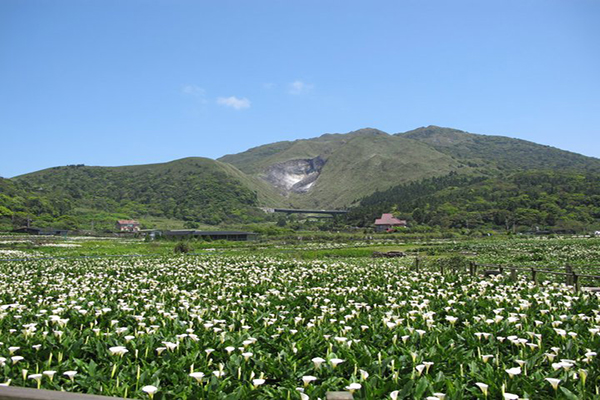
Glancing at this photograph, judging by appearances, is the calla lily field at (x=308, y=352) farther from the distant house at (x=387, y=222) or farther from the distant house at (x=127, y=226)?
the distant house at (x=127, y=226)

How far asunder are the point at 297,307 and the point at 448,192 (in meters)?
158

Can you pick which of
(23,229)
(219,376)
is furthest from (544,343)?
(23,229)

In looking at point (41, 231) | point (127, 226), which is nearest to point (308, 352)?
point (41, 231)

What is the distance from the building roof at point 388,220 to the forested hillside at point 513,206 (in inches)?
176

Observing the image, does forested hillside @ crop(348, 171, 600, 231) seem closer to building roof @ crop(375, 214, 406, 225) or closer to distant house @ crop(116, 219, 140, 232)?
building roof @ crop(375, 214, 406, 225)

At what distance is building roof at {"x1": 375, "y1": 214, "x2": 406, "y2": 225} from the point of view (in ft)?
430

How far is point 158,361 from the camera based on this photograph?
266 inches

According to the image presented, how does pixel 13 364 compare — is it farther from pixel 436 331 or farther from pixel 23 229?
pixel 23 229

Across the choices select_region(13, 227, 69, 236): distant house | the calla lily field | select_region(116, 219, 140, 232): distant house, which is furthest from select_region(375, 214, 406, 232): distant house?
the calla lily field

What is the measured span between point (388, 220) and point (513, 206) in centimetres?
3598

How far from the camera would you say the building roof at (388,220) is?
13118 centimetres

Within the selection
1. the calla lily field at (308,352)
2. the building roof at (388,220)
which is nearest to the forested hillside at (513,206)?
the building roof at (388,220)

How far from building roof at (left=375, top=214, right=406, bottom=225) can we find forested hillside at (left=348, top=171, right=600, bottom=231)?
4.47 m

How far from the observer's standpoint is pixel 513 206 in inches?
4793
